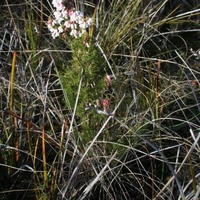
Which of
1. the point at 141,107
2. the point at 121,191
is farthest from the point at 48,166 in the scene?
the point at 141,107

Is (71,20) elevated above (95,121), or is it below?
above

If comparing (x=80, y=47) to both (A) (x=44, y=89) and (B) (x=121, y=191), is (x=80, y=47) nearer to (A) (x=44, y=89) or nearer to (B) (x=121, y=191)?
(A) (x=44, y=89)

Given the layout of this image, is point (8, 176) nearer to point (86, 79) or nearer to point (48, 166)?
point (48, 166)

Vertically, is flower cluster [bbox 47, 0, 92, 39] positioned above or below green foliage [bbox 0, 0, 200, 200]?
above

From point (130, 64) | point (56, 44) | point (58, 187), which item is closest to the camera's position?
point (58, 187)

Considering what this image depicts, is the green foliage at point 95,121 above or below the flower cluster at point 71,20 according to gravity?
below

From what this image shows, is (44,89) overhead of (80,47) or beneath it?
beneath

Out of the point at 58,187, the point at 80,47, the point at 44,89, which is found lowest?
the point at 58,187

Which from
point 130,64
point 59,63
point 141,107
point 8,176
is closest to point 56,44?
point 59,63

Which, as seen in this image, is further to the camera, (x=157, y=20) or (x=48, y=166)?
(x=157, y=20)

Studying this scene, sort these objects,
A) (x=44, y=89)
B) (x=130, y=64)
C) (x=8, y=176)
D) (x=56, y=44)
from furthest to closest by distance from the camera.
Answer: (x=56, y=44) → (x=130, y=64) → (x=44, y=89) → (x=8, y=176)
